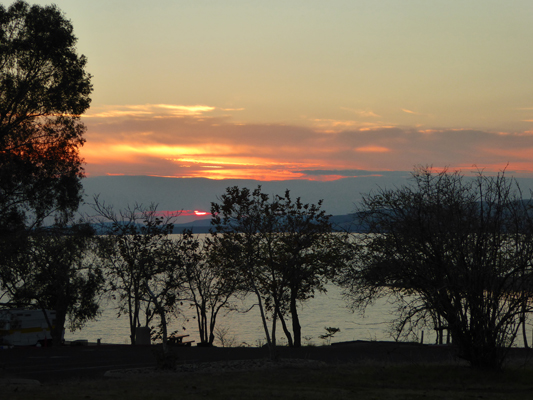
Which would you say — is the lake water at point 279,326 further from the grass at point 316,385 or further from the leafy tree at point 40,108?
the grass at point 316,385

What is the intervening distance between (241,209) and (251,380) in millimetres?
8503

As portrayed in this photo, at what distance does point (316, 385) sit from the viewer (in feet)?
45.3

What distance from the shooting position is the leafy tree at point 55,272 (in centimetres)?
1969

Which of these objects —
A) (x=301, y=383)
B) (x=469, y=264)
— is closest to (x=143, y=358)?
(x=301, y=383)

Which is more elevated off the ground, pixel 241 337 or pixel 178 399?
pixel 178 399

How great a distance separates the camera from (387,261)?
49.5 ft

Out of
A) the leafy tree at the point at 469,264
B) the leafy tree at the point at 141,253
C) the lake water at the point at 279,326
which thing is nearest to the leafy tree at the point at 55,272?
the leafy tree at the point at 141,253

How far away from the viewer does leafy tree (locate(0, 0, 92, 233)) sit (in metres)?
26.1

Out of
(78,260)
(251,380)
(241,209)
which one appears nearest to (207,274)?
(78,260)

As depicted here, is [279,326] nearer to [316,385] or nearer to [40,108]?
[40,108]

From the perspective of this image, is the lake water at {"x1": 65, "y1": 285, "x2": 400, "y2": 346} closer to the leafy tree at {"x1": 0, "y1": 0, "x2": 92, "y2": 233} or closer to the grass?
the leafy tree at {"x1": 0, "y1": 0, "x2": 92, "y2": 233}

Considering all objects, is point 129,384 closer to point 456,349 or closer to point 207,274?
point 456,349

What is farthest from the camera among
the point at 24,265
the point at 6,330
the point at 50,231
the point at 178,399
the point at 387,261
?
the point at 6,330

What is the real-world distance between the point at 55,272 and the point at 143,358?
17.3 feet
